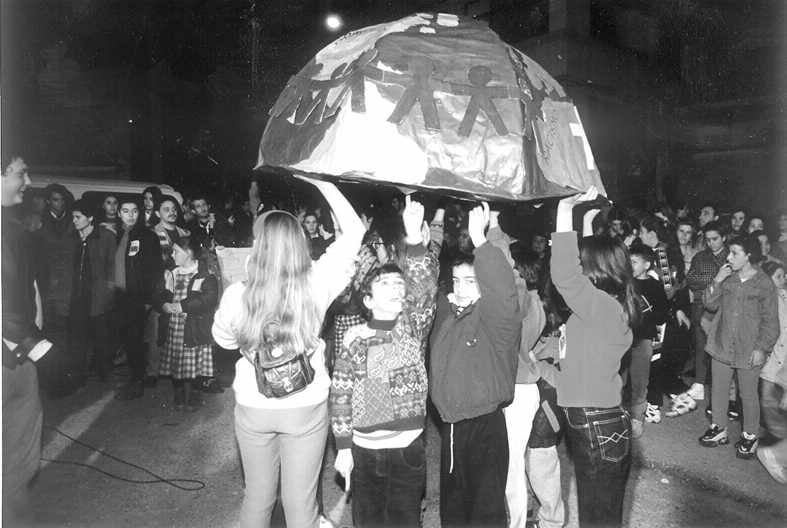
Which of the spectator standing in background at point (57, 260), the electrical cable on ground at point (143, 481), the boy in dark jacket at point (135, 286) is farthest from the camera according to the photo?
the spectator standing in background at point (57, 260)

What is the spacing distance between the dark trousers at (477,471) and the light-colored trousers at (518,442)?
29 centimetres

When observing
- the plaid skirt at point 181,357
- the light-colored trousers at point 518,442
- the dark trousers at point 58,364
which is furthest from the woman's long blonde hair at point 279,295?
the dark trousers at point 58,364

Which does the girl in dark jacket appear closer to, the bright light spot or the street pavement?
the street pavement

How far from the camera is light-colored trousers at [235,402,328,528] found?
9.61 feet

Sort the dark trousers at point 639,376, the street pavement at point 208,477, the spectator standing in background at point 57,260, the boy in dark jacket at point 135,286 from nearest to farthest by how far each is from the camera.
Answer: the street pavement at point 208,477 < the dark trousers at point 639,376 < the boy in dark jacket at point 135,286 < the spectator standing in background at point 57,260

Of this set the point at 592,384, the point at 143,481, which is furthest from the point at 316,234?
the point at 592,384

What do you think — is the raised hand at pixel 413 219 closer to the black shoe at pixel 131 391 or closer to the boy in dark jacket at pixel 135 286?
the boy in dark jacket at pixel 135 286

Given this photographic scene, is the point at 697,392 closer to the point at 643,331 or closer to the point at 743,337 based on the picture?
the point at 743,337

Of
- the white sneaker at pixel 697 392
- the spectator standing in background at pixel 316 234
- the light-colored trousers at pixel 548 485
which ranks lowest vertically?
the white sneaker at pixel 697 392

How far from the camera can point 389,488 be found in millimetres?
3111

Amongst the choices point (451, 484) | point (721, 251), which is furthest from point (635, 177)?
point (451, 484)

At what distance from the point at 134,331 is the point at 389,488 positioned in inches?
173

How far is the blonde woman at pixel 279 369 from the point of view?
290cm

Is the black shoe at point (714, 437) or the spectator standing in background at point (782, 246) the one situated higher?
the spectator standing in background at point (782, 246)
